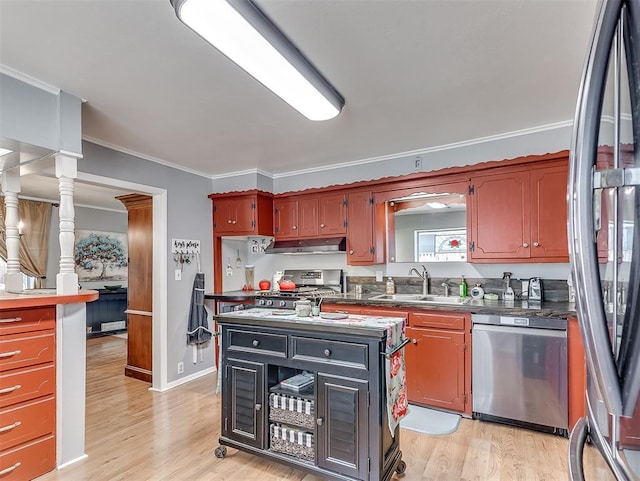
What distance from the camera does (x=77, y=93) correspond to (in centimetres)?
247

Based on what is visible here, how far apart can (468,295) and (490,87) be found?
2.00 metres

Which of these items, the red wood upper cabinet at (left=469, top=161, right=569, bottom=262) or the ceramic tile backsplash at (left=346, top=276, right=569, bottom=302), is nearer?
the red wood upper cabinet at (left=469, top=161, right=569, bottom=262)

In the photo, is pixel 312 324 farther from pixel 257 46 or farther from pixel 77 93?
pixel 77 93

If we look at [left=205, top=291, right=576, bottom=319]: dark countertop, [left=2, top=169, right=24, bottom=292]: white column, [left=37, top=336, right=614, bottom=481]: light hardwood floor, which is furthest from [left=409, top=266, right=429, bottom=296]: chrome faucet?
[left=2, top=169, right=24, bottom=292]: white column

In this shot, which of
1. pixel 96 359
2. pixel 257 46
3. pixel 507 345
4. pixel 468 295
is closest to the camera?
pixel 257 46

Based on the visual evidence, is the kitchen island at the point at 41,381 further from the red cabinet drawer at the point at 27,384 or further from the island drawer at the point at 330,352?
the island drawer at the point at 330,352

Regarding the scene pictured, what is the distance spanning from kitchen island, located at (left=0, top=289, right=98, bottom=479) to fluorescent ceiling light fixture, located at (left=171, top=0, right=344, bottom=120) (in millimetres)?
1882

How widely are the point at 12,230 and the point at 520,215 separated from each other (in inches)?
168

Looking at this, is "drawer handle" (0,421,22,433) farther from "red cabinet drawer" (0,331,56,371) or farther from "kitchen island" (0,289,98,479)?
"red cabinet drawer" (0,331,56,371)

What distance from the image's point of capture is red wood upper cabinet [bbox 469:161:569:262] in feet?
9.86

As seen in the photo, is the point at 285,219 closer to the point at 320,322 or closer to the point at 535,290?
the point at 320,322

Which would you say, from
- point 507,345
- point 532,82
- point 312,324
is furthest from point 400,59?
point 507,345

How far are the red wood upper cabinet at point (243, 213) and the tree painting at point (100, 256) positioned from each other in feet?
12.5

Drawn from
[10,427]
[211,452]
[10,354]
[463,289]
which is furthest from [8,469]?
[463,289]
